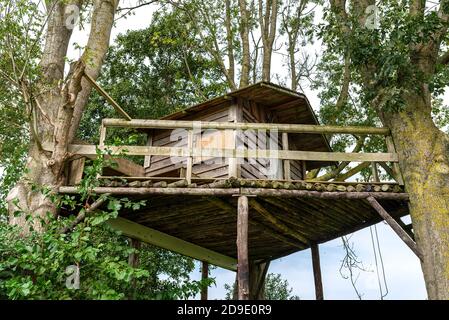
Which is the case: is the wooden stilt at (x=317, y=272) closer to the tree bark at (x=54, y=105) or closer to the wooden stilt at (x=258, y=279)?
the wooden stilt at (x=258, y=279)

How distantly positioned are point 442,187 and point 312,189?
210 centimetres

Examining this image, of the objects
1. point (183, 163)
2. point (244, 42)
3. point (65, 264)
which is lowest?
point (65, 264)

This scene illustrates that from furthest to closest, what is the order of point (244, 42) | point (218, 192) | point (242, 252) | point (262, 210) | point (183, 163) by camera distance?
point (244, 42) < point (183, 163) < point (262, 210) < point (218, 192) < point (242, 252)

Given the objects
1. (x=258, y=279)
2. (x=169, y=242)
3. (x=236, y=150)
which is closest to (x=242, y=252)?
(x=236, y=150)

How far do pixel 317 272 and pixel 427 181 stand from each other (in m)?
4.22

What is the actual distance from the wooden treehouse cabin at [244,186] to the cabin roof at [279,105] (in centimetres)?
2

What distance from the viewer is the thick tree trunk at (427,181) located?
21.0ft

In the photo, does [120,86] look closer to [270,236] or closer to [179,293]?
[270,236]

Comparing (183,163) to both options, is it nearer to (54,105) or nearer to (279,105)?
(279,105)

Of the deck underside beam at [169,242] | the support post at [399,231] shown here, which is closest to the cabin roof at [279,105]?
the deck underside beam at [169,242]

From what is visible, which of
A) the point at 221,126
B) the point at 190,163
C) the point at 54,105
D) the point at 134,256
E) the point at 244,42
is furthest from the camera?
the point at 244,42

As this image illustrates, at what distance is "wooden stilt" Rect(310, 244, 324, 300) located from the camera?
994cm

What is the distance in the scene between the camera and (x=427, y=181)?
6.93 meters

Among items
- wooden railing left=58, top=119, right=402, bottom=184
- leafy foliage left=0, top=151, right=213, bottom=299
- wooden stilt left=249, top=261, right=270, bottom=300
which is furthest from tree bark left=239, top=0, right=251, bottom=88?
leafy foliage left=0, top=151, right=213, bottom=299
